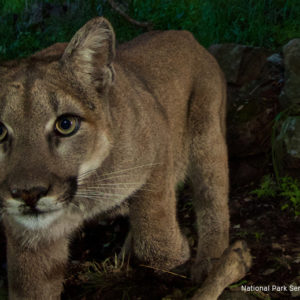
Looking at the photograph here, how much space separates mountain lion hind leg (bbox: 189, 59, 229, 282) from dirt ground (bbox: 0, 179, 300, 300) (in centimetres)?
20

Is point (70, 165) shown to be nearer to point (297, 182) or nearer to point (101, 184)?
point (101, 184)

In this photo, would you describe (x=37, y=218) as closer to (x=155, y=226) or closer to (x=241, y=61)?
(x=155, y=226)

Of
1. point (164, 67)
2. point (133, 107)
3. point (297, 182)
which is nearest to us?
point (133, 107)

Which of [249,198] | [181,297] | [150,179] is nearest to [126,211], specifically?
[150,179]

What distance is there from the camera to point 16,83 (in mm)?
1972

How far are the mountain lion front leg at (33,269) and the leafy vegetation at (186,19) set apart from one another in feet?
9.92

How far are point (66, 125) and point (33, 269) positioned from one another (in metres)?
0.88

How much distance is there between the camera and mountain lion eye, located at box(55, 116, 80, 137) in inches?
75.0

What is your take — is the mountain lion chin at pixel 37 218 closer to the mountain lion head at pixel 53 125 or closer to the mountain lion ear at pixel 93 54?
the mountain lion head at pixel 53 125

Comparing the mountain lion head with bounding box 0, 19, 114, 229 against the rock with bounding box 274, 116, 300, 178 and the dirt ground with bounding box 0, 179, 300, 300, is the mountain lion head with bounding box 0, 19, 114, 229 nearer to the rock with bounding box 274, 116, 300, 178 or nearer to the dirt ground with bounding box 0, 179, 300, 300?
the dirt ground with bounding box 0, 179, 300, 300

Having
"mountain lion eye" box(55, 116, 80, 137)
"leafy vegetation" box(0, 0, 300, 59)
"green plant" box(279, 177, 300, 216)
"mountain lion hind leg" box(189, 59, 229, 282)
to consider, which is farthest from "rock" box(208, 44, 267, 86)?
"mountain lion eye" box(55, 116, 80, 137)

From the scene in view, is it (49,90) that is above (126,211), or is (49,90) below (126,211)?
above

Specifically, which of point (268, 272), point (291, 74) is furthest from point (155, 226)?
point (291, 74)

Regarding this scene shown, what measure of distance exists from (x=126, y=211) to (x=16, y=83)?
959mm
